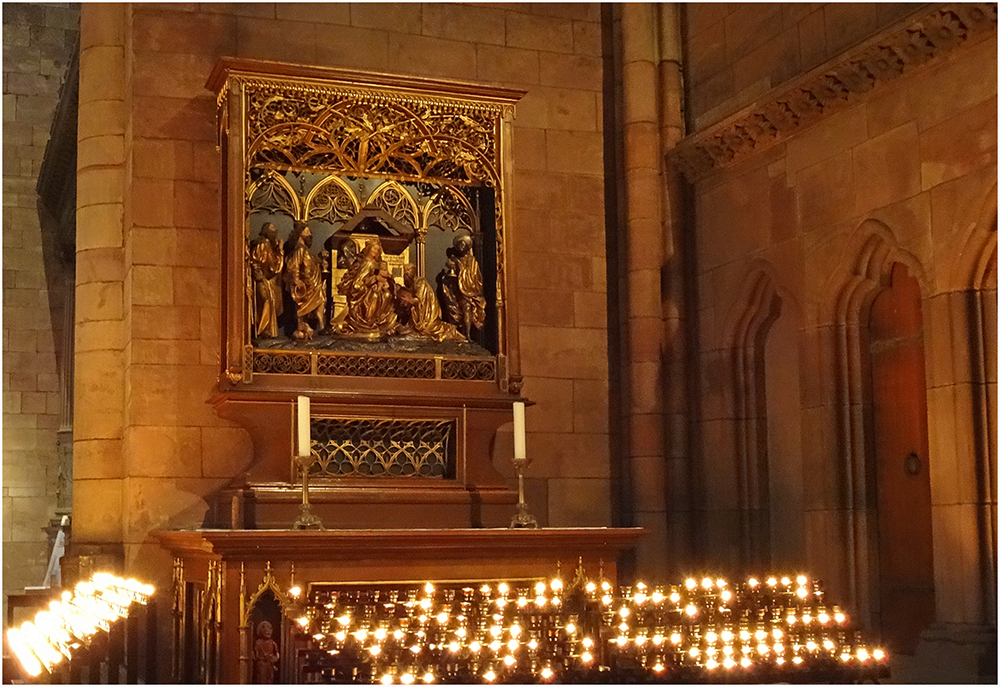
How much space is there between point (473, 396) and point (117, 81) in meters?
3.50

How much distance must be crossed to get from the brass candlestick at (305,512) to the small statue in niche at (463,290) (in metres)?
1.65

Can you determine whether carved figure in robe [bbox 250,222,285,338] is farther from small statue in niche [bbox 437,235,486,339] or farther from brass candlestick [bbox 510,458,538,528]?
brass candlestick [bbox 510,458,538,528]

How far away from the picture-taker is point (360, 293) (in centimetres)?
Result: 890

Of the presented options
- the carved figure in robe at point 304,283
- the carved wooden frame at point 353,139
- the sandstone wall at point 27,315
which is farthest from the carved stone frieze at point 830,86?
the sandstone wall at point 27,315

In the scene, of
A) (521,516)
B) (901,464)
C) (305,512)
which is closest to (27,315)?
(305,512)

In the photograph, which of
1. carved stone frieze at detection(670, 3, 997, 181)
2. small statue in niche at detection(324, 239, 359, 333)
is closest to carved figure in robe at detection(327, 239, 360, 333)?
small statue in niche at detection(324, 239, 359, 333)

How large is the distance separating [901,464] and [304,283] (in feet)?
→ 13.1

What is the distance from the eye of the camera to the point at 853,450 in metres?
8.83

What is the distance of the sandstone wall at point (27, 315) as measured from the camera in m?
15.3

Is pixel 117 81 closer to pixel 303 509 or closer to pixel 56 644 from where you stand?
pixel 303 509

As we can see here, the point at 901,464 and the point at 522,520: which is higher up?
the point at 901,464

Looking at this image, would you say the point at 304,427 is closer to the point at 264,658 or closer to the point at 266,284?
the point at 266,284

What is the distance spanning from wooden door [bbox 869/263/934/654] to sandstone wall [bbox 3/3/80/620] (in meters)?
9.91

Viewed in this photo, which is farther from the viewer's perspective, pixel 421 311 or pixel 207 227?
pixel 207 227
